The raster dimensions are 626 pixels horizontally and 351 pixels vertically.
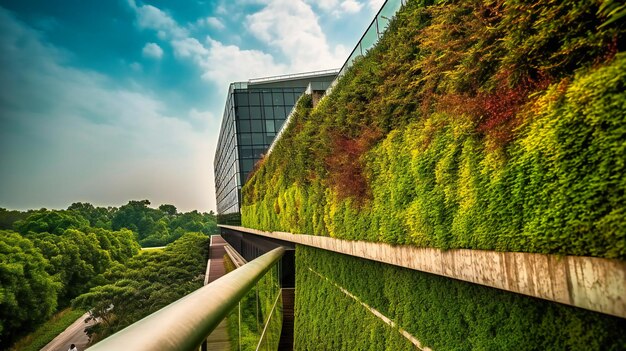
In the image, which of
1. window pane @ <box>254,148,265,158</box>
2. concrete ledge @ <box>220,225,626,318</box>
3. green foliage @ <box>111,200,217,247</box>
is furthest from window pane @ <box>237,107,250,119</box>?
green foliage @ <box>111,200,217,247</box>

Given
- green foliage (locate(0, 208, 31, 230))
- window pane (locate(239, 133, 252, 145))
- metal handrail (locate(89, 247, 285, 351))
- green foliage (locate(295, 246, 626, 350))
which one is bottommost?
green foliage (locate(295, 246, 626, 350))

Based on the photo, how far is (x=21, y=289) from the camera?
136ft

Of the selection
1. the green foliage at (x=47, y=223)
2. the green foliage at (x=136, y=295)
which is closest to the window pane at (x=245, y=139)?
the green foliage at (x=136, y=295)

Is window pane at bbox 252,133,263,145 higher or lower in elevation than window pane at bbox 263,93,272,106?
lower

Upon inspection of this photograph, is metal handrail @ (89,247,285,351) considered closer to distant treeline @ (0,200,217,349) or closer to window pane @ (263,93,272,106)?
distant treeline @ (0,200,217,349)

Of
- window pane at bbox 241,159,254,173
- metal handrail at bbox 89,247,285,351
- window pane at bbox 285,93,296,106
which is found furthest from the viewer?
window pane at bbox 285,93,296,106

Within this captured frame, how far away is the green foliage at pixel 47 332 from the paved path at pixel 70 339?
0.64m

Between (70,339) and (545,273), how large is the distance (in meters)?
56.2

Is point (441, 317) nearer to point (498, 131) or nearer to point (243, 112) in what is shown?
point (498, 131)

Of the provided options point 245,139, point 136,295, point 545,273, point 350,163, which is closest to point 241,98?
point 245,139

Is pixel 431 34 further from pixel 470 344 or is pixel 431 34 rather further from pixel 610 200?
pixel 470 344

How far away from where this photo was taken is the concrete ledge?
2.31 m

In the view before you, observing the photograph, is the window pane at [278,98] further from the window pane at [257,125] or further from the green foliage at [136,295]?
the green foliage at [136,295]

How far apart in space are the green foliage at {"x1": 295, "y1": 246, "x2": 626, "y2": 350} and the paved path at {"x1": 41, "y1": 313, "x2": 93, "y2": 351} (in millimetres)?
41575
